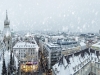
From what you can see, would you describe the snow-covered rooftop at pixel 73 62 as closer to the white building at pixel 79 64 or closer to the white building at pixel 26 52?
the white building at pixel 79 64

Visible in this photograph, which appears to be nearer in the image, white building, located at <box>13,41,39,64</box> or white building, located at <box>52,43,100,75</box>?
white building, located at <box>52,43,100,75</box>

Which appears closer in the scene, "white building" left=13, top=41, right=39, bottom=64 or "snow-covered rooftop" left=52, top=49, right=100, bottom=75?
"snow-covered rooftop" left=52, top=49, right=100, bottom=75

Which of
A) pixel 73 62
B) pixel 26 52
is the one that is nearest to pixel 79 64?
pixel 73 62

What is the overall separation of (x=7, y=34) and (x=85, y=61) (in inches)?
1352

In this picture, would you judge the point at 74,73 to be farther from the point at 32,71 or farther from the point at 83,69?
the point at 32,71

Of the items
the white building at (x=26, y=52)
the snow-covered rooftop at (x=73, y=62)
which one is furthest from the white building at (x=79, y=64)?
the white building at (x=26, y=52)

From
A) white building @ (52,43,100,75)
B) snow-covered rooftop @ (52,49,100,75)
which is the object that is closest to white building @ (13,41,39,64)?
snow-covered rooftop @ (52,49,100,75)

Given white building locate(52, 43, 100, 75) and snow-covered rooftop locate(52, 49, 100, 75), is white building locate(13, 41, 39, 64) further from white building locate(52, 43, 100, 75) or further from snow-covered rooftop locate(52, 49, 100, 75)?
white building locate(52, 43, 100, 75)

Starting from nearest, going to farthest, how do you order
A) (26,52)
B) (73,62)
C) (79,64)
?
(73,62) < (79,64) < (26,52)

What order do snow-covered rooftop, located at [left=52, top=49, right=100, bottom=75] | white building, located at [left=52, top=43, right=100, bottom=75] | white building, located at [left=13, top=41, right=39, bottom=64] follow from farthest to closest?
1. white building, located at [left=13, top=41, right=39, bottom=64]
2. white building, located at [left=52, top=43, right=100, bottom=75]
3. snow-covered rooftop, located at [left=52, top=49, right=100, bottom=75]

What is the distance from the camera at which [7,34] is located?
320ft

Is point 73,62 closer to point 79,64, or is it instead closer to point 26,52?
point 79,64

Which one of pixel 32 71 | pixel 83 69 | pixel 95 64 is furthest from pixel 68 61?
pixel 32 71

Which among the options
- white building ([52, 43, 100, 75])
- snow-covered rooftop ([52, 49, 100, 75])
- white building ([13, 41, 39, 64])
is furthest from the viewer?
white building ([13, 41, 39, 64])
